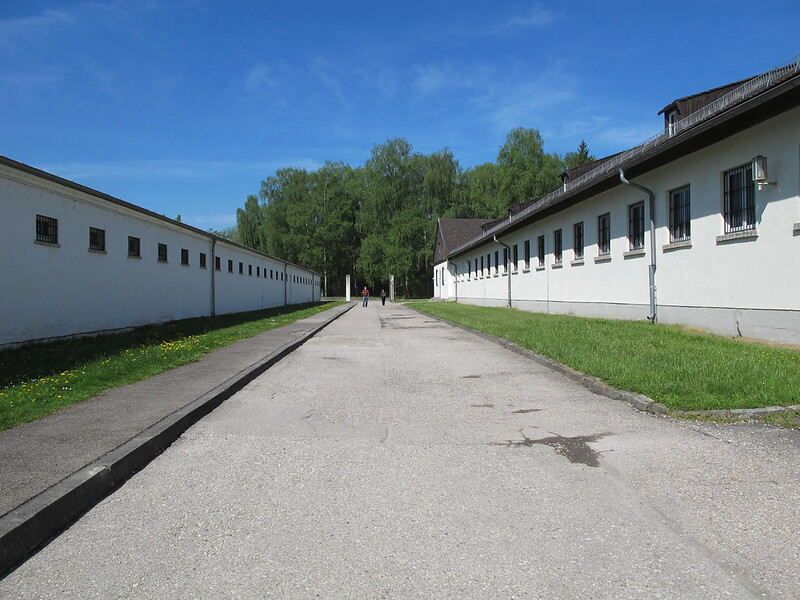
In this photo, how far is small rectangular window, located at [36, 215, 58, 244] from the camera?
13.3 meters

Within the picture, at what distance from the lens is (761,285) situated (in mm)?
11273

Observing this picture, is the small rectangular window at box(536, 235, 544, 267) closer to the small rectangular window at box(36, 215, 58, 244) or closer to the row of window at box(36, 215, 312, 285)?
the row of window at box(36, 215, 312, 285)

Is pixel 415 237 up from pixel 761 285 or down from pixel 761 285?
up

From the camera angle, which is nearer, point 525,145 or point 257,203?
point 525,145

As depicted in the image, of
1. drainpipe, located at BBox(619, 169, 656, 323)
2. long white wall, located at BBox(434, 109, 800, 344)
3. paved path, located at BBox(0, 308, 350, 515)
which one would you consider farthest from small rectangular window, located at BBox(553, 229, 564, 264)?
paved path, located at BBox(0, 308, 350, 515)

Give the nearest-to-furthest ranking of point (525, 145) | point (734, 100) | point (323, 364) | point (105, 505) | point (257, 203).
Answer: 1. point (105, 505)
2. point (323, 364)
3. point (734, 100)
4. point (525, 145)
5. point (257, 203)

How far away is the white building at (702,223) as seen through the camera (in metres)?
10.7

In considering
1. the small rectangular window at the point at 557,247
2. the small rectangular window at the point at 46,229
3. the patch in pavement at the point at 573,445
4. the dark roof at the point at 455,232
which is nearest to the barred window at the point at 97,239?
the small rectangular window at the point at 46,229

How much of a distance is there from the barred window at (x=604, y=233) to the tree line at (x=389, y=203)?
4090cm

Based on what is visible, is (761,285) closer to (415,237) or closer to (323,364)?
(323,364)

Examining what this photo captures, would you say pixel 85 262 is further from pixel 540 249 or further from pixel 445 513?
pixel 540 249

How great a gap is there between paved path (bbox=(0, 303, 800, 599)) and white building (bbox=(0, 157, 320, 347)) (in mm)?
8635

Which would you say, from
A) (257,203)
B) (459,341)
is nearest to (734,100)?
(459,341)

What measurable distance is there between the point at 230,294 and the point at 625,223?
68.1ft
